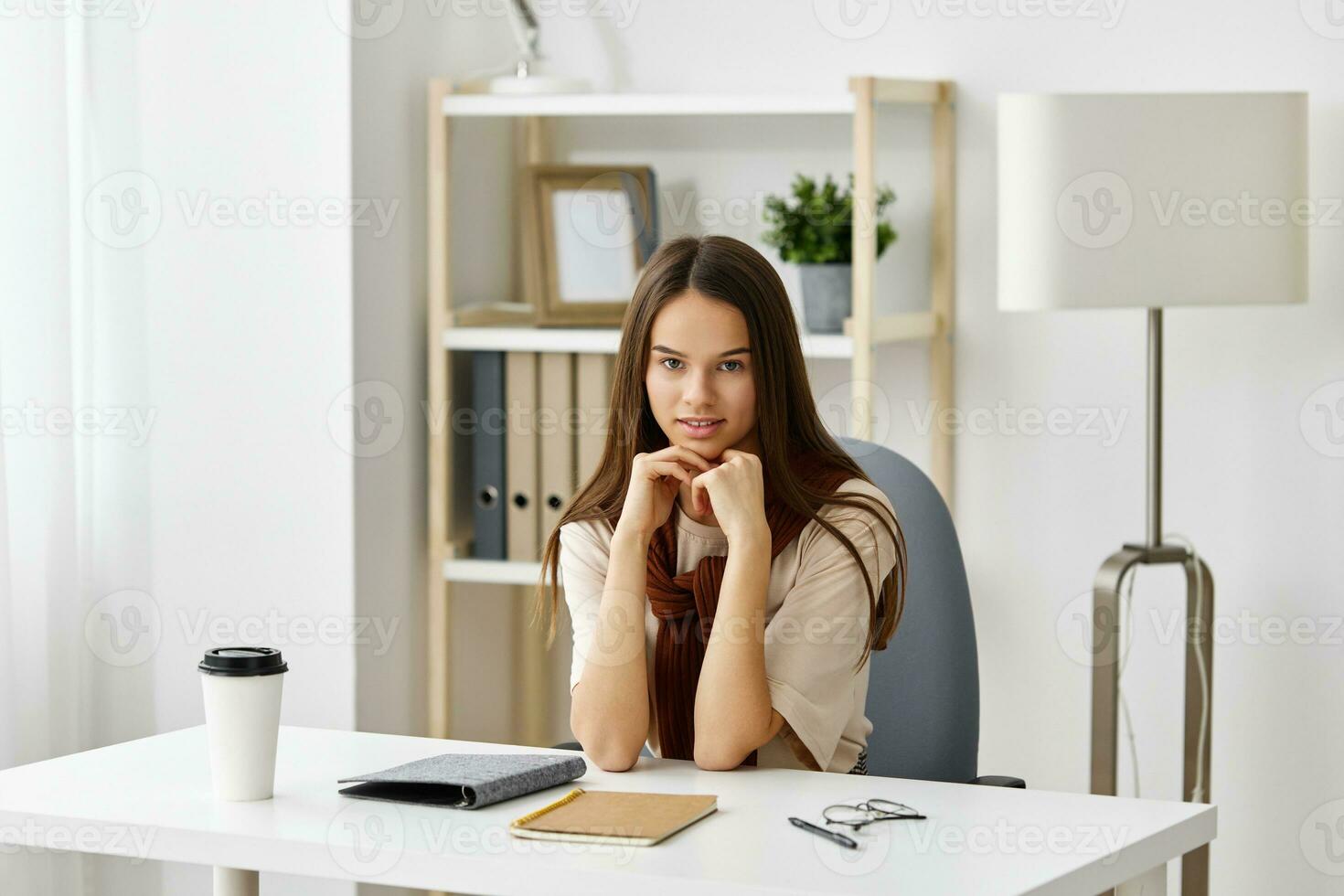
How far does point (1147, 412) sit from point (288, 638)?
4.60 feet

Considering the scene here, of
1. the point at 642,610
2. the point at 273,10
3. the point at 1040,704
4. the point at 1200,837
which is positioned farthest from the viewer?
the point at 1040,704

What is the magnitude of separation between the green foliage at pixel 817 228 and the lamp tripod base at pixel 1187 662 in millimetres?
664

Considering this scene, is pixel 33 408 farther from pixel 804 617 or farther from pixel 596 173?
pixel 804 617

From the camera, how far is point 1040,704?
2842 millimetres

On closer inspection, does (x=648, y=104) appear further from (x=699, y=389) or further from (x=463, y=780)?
(x=463, y=780)

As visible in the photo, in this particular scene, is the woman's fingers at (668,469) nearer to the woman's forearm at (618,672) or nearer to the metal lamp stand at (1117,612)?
the woman's forearm at (618,672)

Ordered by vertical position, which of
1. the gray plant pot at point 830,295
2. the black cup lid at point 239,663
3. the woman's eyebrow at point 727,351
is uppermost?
the gray plant pot at point 830,295

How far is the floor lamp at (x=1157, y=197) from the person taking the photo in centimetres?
231

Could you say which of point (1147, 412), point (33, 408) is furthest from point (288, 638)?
point (1147, 412)

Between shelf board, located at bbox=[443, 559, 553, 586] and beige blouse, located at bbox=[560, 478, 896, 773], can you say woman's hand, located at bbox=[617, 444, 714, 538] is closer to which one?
beige blouse, located at bbox=[560, 478, 896, 773]

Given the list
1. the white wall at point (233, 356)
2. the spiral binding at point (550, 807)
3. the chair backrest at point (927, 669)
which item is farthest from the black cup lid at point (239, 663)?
the white wall at point (233, 356)

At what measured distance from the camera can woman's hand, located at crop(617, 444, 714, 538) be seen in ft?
5.25

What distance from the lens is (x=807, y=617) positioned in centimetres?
159

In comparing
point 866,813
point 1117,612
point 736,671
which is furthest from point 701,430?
point 1117,612
